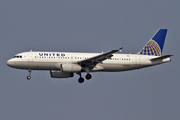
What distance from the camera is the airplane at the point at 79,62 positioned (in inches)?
1994

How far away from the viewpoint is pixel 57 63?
51.1m

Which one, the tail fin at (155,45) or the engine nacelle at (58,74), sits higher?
the tail fin at (155,45)

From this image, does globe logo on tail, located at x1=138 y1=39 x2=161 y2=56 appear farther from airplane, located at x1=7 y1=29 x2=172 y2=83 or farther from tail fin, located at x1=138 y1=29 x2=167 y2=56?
airplane, located at x1=7 y1=29 x2=172 y2=83

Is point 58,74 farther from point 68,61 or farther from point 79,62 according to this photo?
point 79,62

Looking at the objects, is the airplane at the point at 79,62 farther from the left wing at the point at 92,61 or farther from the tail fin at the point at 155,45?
the tail fin at the point at 155,45

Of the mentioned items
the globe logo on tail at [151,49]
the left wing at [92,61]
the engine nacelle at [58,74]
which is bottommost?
the engine nacelle at [58,74]

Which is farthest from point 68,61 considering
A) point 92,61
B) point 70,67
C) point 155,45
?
point 155,45

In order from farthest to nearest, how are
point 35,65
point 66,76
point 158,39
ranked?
point 158,39, point 66,76, point 35,65

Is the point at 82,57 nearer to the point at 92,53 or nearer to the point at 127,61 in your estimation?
the point at 92,53

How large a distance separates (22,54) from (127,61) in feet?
55.1

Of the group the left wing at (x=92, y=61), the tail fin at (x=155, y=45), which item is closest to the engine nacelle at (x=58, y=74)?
the left wing at (x=92, y=61)

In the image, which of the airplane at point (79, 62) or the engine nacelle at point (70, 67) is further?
the airplane at point (79, 62)

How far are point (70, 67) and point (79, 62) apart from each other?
158 centimetres

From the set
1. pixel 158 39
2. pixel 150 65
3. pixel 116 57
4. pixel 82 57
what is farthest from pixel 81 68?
pixel 158 39
